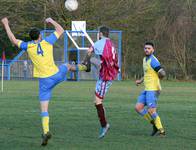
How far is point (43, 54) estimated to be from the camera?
10.8 m

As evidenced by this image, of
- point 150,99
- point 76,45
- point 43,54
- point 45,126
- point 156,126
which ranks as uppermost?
point 76,45

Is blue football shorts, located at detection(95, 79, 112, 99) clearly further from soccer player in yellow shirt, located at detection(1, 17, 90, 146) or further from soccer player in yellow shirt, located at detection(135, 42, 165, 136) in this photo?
soccer player in yellow shirt, located at detection(1, 17, 90, 146)

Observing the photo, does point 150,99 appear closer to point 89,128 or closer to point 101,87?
point 101,87

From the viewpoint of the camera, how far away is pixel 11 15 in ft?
161

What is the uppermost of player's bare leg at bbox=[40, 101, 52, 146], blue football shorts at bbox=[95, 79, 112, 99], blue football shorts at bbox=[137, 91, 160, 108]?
blue football shorts at bbox=[95, 79, 112, 99]

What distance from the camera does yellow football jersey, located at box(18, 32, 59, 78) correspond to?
35.3 feet

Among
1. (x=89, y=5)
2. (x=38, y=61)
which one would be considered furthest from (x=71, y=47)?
(x=38, y=61)

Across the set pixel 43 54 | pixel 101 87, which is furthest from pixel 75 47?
pixel 43 54

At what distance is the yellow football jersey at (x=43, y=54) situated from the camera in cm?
1077

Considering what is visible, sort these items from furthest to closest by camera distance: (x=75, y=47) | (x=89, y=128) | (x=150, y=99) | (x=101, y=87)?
(x=75, y=47)
(x=89, y=128)
(x=150, y=99)
(x=101, y=87)

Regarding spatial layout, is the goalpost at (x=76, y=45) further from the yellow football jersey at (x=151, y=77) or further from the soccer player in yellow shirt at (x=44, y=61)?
the soccer player in yellow shirt at (x=44, y=61)

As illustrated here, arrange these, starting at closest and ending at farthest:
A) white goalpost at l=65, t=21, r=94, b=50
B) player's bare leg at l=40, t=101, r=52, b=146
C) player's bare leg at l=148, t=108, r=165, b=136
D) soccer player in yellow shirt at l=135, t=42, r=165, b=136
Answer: player's bare leg at l=40, t=101, r=52, b=146 < player's bare leg at l=148, t=108, r=165, b=136 < soccer player in yellow shirt at l=135, t=42, r=165, b=136 < white goalpost at l=65, t=21, r=94, b=50

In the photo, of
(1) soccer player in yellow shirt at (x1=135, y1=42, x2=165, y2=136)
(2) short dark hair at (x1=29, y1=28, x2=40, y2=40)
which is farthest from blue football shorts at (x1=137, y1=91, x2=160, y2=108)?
(2) short dark hair at (x1=29, y1=28, x2=40, y2=40)

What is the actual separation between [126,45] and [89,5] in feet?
13.3
